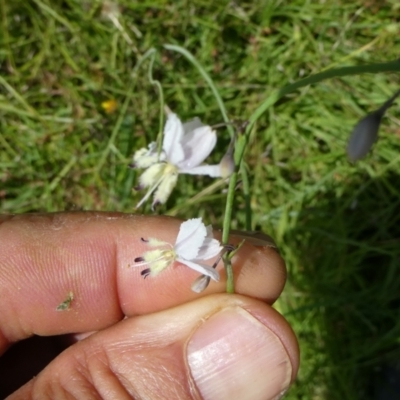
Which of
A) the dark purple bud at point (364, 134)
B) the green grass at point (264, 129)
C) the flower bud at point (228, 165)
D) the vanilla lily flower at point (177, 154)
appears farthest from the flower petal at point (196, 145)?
the green grass at point (264, 129)

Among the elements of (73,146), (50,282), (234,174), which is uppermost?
(234,174)

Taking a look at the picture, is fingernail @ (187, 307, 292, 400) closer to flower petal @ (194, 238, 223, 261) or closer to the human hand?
the human hand

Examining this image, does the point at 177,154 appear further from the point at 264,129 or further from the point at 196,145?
the point at 264,129

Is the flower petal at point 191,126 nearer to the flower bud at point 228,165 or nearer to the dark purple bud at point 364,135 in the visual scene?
the flower bud at point 228,165

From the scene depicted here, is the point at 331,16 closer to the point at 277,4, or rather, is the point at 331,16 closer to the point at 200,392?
the point at 277,4

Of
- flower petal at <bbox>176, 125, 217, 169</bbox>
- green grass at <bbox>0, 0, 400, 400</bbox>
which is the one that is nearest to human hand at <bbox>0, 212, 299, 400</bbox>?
flower petal at <bbox>176, 125, 217, 169</bbox>

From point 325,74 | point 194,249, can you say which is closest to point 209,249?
point 194,249

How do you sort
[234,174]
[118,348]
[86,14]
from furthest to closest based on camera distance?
[86,14], [118,348], [234,174]

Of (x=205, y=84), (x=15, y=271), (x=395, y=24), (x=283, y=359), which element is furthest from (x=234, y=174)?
(x=395, y=24)

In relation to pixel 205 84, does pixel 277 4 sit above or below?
above
